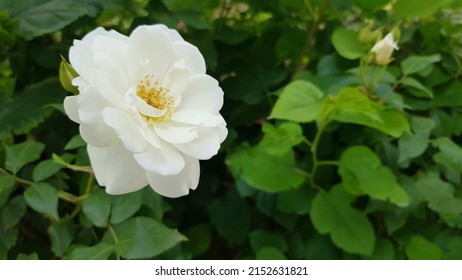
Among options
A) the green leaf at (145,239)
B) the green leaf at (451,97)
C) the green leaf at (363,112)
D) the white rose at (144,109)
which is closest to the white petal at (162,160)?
the white rose at (144,109)

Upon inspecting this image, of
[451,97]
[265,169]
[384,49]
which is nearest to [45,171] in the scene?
[265,169]

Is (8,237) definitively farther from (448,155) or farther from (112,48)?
(448,155)

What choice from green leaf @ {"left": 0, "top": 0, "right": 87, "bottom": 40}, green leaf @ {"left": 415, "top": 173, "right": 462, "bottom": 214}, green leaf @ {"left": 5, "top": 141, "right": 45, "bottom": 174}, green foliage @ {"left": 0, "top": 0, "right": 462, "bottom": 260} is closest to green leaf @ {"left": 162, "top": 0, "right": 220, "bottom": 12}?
green foliage @ {"left": 0, "top": 0, "right": 462, "bottom": 260}

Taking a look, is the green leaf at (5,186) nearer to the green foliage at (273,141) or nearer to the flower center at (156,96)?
the green foliage at (273,141)

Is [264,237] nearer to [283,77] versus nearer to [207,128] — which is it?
[283,77]

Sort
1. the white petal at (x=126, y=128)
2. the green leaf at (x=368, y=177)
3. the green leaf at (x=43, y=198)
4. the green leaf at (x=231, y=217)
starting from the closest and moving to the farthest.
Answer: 1. the white petal at (x=126, y=128)
2. the green leaf at (x=43, y=198)
3. the green leaf at (x=368, y=177)
4. the green leaf at (x=231, y=217)

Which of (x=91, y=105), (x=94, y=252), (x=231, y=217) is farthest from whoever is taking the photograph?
(x=231, y=217)
